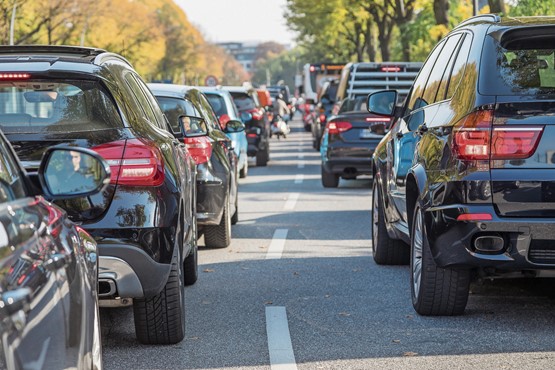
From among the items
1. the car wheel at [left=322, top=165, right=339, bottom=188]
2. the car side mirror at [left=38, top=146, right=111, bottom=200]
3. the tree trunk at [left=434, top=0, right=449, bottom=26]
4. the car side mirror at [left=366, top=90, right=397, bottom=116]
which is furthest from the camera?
the tree trunk at [left=434, top=0, right=449, bottom=26]

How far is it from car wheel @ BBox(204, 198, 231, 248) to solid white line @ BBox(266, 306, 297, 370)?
12.2 ft

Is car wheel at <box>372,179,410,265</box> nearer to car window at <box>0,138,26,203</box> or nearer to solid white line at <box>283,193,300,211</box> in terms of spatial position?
solid white line at <box>283,193,300,211</box>

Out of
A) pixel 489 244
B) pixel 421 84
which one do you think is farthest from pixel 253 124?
pixel 489 244

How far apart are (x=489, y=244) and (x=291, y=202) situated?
36.2 feet

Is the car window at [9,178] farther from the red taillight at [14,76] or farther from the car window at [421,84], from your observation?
Result: the car window at [421,84]

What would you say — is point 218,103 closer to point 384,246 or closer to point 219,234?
point 219,234

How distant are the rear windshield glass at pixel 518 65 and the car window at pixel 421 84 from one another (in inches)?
48.9

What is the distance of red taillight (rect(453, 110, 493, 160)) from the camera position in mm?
6812

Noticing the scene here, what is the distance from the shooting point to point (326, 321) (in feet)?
25.4

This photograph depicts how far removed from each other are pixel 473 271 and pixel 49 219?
4.20 meters

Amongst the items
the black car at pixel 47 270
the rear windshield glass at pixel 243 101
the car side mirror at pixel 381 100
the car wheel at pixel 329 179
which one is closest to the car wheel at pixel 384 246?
the car side mirror at pixel 381 100

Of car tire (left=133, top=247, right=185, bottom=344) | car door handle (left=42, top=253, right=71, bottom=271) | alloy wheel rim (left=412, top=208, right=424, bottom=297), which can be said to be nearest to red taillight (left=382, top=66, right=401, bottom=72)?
alloy wheel rim (left=412, top=208, right=424, bottom=297)

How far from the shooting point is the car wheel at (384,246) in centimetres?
1022

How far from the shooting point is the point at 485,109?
6.82 metres
